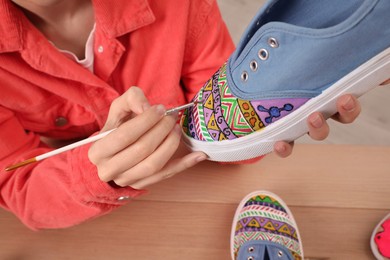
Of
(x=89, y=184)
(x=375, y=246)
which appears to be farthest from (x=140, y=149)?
(x=375, y=246)

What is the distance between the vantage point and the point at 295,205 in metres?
0.71

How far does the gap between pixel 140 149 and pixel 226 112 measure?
0.45 ft

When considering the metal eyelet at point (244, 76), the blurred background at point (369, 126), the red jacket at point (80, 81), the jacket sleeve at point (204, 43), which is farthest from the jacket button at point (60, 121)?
the blurred background at point (369, 126)

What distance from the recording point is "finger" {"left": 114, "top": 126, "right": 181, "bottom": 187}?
46 centimetres

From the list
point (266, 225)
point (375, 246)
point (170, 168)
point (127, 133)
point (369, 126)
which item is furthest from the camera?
point (369, 126)

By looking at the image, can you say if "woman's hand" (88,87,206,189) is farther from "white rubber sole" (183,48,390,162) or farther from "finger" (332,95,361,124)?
"finger" (332,95,361,124)

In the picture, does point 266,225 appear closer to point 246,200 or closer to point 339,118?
point 246,200

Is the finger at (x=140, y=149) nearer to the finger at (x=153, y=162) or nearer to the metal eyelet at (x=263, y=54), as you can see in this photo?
the finger at (x=153, y=162)

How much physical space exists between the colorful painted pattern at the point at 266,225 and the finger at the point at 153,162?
277mm

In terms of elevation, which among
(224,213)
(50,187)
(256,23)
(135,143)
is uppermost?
(256,23)

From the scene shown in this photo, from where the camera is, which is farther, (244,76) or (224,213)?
(224,213)

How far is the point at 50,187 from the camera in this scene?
56 centimetres

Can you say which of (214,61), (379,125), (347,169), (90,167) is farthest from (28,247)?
(379,125)

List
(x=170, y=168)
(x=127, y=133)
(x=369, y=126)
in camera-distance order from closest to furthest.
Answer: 1. (x=127, y=133)
2. (x=170, y=168)
3. (x=369, y=126)
